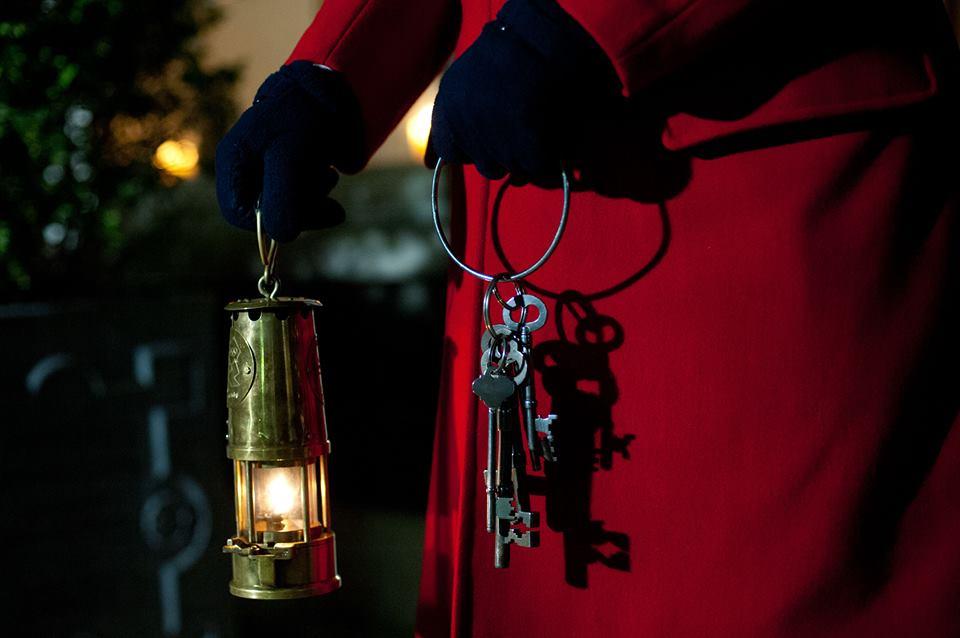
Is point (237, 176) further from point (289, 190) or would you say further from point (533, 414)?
point (533, 414)

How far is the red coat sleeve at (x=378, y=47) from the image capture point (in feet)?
2.35

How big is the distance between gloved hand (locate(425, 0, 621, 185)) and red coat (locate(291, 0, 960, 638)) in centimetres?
2

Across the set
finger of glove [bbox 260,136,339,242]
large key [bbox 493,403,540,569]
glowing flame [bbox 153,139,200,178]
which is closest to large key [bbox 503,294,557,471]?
large key [bbox 493,403,540,569]

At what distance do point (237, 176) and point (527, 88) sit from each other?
0.82 ft

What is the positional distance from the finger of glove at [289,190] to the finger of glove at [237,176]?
0.02 meters

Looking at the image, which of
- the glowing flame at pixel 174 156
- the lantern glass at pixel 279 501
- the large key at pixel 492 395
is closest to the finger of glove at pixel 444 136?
the large key at pixel 492 395

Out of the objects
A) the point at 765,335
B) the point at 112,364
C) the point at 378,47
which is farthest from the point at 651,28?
the point at 112,364

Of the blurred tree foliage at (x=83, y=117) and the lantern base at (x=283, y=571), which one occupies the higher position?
the blurred tree foliage at (x=83, y=117)

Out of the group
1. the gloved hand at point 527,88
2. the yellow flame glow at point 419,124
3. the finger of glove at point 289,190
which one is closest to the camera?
the gloved hand at point 527,88

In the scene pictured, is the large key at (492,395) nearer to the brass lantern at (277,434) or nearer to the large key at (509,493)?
the large key at (509,493)

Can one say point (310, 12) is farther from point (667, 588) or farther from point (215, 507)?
point (667, 588)

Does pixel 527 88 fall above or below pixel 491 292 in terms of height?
above

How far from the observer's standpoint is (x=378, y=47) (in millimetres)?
731

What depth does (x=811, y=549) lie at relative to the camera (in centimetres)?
54
